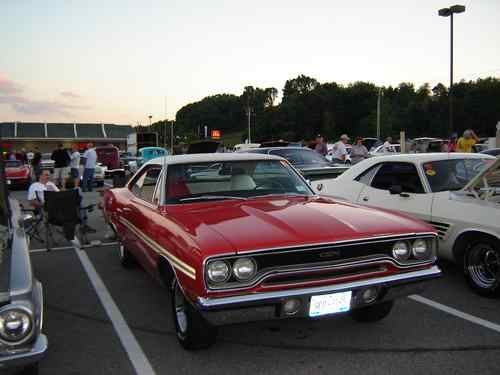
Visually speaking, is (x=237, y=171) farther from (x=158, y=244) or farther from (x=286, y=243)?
(x=286, y=243)

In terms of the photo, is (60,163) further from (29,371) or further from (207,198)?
(29,371)

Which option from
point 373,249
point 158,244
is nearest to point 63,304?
point 158,244

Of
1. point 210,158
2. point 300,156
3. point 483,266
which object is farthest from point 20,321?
point 300,156

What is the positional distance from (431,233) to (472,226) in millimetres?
1390

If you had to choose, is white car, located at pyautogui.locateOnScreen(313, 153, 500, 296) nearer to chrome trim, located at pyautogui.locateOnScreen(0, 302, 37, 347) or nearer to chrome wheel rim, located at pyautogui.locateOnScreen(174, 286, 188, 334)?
chrome wheel rim, located at pyautogui.locateOnScreen(174, 286, 188, 334)

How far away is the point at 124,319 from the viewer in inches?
171

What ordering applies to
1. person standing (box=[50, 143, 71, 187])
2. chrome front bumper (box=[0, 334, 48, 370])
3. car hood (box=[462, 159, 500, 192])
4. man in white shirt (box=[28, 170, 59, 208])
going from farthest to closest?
person standing (box=[50, 143, 71, 187]) < man in white shirt (box=[28, 170, 59, 208]) < car hood (box=[462, 159, 500, 192]) < chrome front bumper (box=[0, 334, 48, 370])

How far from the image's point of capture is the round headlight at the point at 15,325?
2537 mm

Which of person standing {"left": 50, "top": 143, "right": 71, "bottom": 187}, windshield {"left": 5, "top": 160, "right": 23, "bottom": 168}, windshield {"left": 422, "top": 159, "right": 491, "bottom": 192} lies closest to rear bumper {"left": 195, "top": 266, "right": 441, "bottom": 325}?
windshield {"left": 422, "top": 159, "right": 491, "bottom": 192}

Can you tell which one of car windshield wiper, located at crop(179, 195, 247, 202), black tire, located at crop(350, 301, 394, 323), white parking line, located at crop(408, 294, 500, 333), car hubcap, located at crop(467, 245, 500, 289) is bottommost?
white parking line, located at crop(408, 294, 500, 333)

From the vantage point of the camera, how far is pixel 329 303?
3139mm

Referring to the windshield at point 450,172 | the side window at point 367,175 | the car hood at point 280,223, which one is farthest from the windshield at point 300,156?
the car hood at point 280,223

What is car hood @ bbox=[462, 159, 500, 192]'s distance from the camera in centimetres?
484

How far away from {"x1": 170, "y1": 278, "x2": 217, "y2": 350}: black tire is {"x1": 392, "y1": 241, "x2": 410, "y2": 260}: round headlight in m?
1.44
